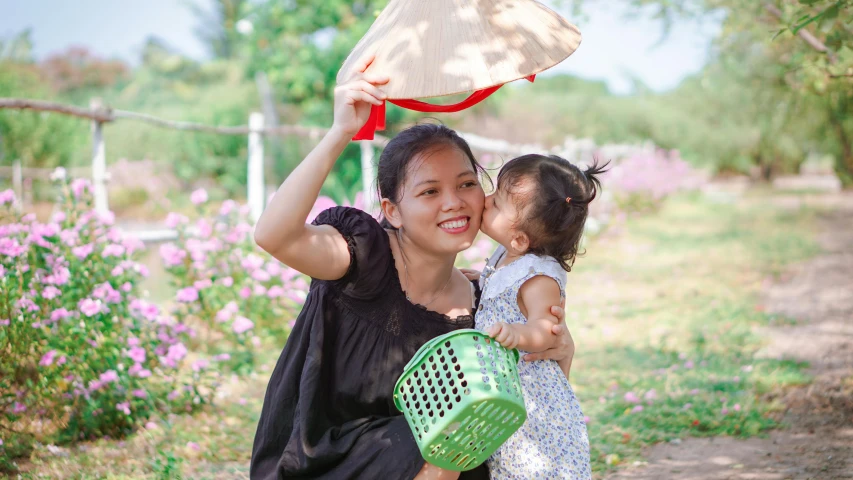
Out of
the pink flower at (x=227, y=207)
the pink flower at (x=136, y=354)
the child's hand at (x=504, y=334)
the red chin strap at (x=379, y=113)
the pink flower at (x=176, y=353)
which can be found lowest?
the pink flower at (x=176, y=353)

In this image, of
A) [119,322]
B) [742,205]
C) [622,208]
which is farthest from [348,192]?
[742,205]

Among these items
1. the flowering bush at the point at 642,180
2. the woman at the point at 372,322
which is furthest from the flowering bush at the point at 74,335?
the flowering bush at the point at 642,180

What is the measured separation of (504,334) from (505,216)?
486 mm

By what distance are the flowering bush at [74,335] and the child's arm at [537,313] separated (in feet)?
6.71

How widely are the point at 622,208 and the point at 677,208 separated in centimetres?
425

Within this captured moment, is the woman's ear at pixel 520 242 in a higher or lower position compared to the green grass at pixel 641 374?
higher

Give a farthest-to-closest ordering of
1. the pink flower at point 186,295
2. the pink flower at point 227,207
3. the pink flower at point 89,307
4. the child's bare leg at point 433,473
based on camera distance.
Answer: the pink flower at point 227,207, the pink flower at point 186,295, the pink flower at point 89,307, the child's bare leg at point 433,473

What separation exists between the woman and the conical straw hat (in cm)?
12

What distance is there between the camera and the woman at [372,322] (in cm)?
210

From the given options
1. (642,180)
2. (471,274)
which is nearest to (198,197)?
(471,274)

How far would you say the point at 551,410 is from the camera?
220 cm

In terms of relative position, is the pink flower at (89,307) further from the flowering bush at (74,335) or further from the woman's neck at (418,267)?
the woman's neck at (418,267)

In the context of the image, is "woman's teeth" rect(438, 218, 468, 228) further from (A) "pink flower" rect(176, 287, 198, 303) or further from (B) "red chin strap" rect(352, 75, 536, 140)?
(A) "pink flower" rect(176, 287, 198, 303)

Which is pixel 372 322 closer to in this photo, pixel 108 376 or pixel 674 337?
pixel 108 376
